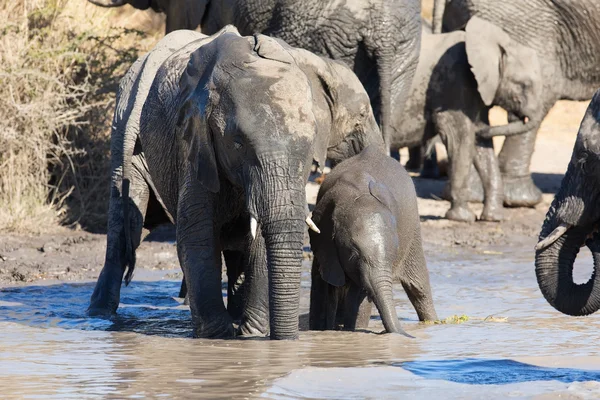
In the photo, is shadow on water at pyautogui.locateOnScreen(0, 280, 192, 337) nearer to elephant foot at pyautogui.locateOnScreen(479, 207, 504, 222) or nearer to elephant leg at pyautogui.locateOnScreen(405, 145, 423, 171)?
elephant foot at pyautogui.locateOnScreen(479, 207, 504, 222)

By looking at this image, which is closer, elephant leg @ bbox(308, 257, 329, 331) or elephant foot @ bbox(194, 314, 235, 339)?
elephant foot @ bbox(194, 314, 235, 339)

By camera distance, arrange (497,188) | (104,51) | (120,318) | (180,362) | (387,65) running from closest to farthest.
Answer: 1. (180,362)
2. (120,318)
3. (387,65)
4. (104,51)
5. (497,188)

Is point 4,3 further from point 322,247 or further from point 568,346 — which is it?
point 568,346

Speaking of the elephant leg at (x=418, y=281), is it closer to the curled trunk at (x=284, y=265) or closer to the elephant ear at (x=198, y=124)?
the curled trunk at (x=284, y=265)

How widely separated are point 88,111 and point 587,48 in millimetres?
5108

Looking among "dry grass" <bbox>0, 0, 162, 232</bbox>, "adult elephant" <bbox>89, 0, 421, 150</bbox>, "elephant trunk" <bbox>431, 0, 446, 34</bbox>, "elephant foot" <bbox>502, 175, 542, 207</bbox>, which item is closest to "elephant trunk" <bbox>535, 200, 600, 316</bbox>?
"adult elephant" <bbox>89, 0, 421, 150</bbox>

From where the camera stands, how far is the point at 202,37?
24.3 ft

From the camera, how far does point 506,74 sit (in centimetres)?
1201

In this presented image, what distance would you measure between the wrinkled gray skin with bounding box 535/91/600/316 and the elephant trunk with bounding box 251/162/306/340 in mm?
1063

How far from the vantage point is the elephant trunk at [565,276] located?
5047 mm

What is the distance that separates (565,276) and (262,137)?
4.59 feet

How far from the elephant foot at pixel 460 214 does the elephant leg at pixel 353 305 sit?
5.05 m

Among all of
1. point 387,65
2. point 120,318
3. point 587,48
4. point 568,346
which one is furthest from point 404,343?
point 587,48

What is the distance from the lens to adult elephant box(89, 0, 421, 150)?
9812 millimetres
